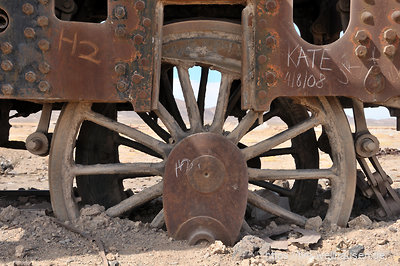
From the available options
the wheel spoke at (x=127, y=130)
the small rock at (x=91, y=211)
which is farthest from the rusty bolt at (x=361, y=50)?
the small rock at (x=91, y=211)

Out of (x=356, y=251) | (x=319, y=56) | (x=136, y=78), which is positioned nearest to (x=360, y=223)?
(x=356, y=251)

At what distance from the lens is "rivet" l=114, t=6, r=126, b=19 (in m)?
3.63

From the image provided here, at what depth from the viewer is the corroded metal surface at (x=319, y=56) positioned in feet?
12.0

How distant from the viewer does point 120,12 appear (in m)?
3.63

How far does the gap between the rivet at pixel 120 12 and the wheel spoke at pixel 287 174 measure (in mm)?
1712

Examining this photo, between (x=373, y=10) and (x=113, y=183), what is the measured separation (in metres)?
3.33

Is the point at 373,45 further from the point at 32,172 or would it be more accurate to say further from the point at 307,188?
the point at 32,172

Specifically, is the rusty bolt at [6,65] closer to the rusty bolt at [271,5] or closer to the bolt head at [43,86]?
the bolt head at [43,86]

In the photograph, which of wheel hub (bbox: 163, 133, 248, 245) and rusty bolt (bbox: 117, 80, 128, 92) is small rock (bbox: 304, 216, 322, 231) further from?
rusty bolt (bbox: 117, 80, 128, 92)

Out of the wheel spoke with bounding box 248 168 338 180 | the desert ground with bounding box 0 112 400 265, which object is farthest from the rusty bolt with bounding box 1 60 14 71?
the wheel spoke with bounding box 248 168 338 180

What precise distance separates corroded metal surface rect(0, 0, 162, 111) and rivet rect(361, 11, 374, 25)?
1.71 m

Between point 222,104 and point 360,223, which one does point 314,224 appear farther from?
point 222,104

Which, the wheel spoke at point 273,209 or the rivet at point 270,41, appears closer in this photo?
the rivet at point 270,41

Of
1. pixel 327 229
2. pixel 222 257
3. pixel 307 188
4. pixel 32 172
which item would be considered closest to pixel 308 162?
pixel 307 188
